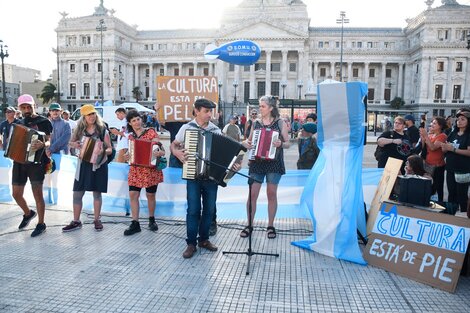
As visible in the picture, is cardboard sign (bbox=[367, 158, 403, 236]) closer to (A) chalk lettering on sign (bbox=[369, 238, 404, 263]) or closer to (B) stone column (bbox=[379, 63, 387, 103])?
(A) chalk lettering on sign (bbox=[369, 238, 404, 263])

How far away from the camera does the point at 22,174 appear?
5.61 metres

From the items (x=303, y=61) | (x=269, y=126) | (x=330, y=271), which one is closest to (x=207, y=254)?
(x=330, y=271)

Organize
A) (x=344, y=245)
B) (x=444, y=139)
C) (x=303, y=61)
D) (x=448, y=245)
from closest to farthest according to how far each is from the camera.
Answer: (x=448, y=245) → (x=344, y=245) → (x=444, y=139) → (x=303, y=61)

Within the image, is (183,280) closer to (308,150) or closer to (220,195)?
(220,195)

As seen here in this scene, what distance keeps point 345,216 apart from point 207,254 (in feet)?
5.89

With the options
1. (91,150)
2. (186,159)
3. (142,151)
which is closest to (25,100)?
(91,150)

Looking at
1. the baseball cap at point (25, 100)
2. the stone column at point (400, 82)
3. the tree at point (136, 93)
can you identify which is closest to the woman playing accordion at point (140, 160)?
the baseball cap at point (25, 100)

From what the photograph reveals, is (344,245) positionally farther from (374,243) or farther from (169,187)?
(169,187)

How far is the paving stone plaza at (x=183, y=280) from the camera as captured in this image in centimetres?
349

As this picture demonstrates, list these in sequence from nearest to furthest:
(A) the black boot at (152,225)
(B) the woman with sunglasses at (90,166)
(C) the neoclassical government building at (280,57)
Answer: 1. (B) the woman with sunglasses at (90,166)
2. (A) the black boot at (152,225)
3. (C) the neoclassical government building at (280,57)

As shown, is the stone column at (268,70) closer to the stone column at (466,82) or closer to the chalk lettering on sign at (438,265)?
the stone column at (466,82)

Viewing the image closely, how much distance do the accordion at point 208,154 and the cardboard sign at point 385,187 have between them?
2.21 metres

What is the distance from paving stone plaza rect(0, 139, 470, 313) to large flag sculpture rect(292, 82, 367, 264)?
24 cm

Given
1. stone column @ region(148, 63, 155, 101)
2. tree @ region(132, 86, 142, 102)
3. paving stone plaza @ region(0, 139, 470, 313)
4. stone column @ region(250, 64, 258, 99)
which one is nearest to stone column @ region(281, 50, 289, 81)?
stone column @ region(250, 64, 258, 99)
